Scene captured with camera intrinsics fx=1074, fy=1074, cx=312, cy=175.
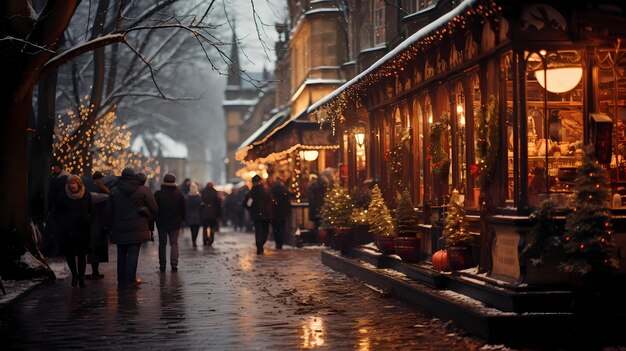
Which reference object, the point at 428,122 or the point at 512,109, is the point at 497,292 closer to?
the point at 512,109

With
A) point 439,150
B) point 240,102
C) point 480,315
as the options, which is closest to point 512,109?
point 480,315

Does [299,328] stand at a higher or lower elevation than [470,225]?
lower

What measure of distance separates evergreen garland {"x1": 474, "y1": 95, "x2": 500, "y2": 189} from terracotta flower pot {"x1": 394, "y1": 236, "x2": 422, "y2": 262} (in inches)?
133

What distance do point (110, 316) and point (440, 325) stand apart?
4.47 meters

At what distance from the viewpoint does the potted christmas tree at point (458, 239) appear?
48.7 ft

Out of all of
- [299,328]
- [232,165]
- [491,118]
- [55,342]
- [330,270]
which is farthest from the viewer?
[232,165]

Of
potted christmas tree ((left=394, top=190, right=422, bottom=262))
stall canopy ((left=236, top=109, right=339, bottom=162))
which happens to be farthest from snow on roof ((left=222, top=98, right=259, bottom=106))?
potted christmas tree ((left=394, top=190, right=422, bottom=262))

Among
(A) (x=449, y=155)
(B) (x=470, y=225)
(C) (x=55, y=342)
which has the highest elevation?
(A) (x=449, y=155)

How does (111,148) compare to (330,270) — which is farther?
(111,148)

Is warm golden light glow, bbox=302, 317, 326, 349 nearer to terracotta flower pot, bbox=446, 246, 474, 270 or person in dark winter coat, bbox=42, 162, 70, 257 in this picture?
terracotta flower pot, bbox=446, 246, 474, 270

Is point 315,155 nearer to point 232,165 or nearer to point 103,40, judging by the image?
point 103,40

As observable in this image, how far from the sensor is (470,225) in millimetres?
15250

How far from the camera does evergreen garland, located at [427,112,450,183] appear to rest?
17141 mm

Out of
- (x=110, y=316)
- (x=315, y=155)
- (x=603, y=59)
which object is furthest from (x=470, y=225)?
(x=315, y=155)
